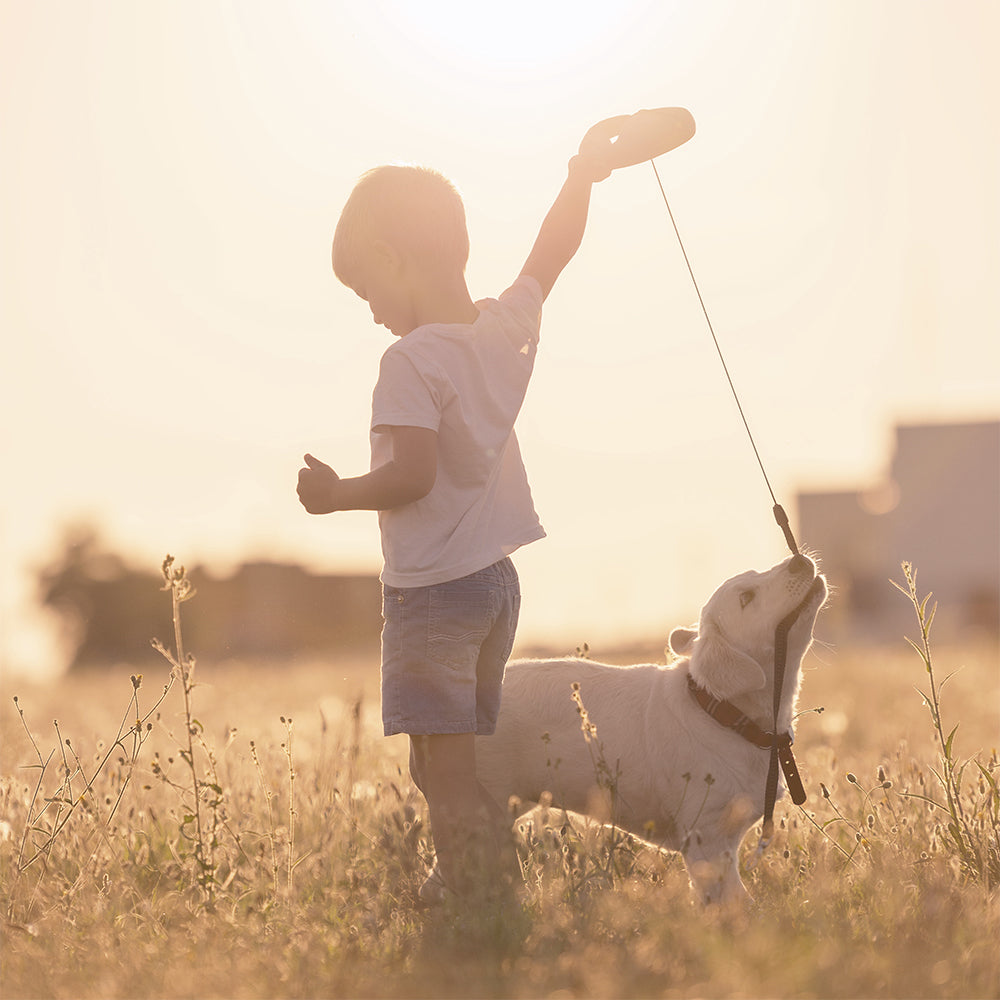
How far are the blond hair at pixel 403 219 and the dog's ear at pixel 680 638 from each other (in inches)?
65.2

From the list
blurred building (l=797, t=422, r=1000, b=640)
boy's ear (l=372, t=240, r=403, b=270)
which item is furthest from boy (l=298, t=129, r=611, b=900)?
blurred building (l=797, t=422, r=1000, b=640)

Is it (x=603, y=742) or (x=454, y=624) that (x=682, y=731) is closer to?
(x=603, y=742)

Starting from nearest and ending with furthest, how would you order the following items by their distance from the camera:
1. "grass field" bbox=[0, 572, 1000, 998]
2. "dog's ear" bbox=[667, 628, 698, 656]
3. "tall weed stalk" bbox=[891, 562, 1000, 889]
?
"grass field" bbox=[0, 572, 1000, 998] → "tall weed stalk" bbox=[891, 562, 1000, 889] → "dog's ear" bbox=[667, 628, 698, 656]

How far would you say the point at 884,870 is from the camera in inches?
136

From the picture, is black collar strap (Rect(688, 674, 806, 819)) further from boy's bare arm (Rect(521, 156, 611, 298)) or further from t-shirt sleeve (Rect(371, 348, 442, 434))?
boy's bare arm (Rect(521, 156, 611, 298))

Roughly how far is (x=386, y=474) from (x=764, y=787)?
1.68 metres

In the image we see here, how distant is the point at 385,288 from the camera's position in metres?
4.10

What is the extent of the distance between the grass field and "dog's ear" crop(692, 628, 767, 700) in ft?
1.68

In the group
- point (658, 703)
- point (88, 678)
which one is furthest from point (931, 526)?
point (658, 703)

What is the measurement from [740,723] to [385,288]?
184 cm

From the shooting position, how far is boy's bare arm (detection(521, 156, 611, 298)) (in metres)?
4.46

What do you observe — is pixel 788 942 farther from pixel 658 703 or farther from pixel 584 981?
pixel 658 703

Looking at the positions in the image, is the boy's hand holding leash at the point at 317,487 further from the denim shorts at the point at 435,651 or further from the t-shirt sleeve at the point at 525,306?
the t-shirt sleeve at the point at 525,306

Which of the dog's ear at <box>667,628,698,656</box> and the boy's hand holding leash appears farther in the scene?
the dog's ear at <box>667,628,698,656</box>
